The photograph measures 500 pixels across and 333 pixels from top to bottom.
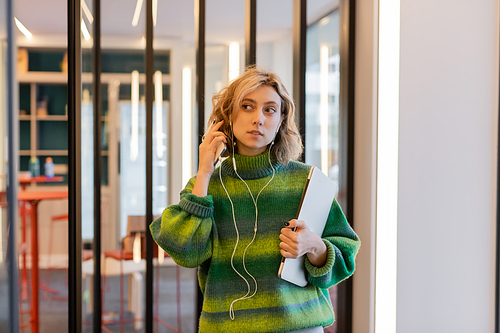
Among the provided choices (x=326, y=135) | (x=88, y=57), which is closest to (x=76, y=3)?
(x=88, y=57)

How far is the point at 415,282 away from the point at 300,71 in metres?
1.06

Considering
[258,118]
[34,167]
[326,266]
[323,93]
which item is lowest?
[326,266]

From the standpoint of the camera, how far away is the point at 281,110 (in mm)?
1137

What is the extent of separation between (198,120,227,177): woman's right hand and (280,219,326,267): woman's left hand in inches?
10.0

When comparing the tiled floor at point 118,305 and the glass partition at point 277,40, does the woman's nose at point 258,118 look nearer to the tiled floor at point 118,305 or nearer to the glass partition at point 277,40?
the tiled floor at point 118,305

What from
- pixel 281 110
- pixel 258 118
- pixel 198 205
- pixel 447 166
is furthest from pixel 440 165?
pixel 198 205

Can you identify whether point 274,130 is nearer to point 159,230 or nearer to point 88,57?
point 159,230

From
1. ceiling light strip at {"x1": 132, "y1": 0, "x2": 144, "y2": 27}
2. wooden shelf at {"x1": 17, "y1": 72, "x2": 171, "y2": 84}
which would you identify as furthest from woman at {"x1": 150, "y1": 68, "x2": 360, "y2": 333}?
wooden shelf at {"x1": 17, "y1": 72, "x2": 171, "y2": 84}

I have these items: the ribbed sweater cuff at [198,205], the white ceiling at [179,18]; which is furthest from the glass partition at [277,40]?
the ribbed sweater cuff at [198,205]

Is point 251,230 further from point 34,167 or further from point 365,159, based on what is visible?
point 34,167

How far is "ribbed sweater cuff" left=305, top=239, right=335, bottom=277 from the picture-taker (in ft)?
3.43

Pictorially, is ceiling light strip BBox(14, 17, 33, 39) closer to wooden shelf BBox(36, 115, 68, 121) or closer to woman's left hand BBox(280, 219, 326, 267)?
wooden shelf BBox(36, 115, 68, 121)

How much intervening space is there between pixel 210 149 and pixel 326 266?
16.9 inches

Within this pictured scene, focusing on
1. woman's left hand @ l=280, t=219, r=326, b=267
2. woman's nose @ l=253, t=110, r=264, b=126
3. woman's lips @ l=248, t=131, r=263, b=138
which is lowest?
woman's left hand @ l=280, t=219, r=326, b=267
